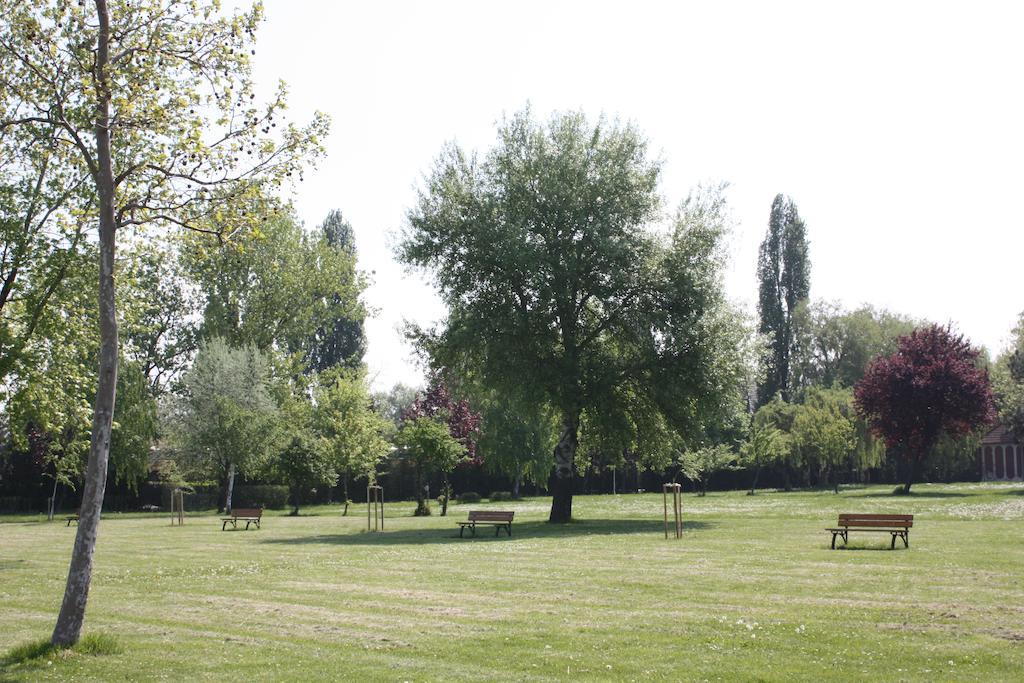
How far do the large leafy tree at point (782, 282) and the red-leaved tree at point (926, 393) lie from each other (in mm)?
30180

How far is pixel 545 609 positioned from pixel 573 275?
64.3 ft

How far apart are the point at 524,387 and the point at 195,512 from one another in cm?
2811

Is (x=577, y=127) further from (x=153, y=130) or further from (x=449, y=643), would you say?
(x=449, y=643)

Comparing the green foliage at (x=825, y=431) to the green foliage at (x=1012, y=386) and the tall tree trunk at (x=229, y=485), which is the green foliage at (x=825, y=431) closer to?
the green foliage at (x=1012, y=386)

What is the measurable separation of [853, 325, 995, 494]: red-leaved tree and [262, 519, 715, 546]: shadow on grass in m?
20.9

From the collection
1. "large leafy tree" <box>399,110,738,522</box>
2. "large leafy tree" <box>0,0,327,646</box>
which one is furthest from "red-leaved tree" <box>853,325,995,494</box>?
"large leafy tree" <box>0,0,327,646</box>

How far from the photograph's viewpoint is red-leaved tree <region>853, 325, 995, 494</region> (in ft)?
158

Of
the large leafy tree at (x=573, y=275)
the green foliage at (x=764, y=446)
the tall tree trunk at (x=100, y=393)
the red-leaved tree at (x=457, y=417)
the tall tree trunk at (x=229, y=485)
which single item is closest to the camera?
the tall tree trunk at (x=100, y=393)

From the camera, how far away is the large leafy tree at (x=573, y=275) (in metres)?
32.4

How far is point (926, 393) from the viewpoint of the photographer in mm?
48281

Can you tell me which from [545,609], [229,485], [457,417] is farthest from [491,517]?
[457,417]

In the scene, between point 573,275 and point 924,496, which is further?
point 924,496

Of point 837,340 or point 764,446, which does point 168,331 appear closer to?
point 764,446

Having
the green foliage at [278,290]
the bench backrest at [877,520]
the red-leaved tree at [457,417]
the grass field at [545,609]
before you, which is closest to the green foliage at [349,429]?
the red-leaved tree at [457,417]
